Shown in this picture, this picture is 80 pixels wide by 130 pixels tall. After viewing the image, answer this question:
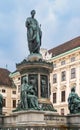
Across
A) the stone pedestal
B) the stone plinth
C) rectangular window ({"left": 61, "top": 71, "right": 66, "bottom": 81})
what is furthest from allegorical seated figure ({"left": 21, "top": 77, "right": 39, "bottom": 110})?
rectangular window ({"left": 61, "top": 71, "right": 66, "bottom": 81})

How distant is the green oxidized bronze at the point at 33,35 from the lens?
21656 mm

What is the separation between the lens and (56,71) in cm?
5900

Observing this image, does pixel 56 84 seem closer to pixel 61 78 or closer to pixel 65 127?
pixel 61 78

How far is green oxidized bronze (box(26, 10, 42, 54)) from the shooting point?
21656 millimetres

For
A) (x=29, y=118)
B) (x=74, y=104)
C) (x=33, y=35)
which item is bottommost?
(x=29, y=118)

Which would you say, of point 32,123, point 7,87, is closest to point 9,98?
point 7,87

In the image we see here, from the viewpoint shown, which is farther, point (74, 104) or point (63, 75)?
point (63, 75)

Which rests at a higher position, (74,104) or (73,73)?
(73,73)

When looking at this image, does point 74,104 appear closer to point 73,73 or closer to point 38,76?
point 38,76

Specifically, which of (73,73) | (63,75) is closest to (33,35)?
(73,73)

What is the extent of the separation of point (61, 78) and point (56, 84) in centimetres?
146

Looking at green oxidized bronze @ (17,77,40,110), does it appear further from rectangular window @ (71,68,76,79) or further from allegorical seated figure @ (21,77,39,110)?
rectangular window @ (71,68,76,79)

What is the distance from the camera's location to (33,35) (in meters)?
21.7

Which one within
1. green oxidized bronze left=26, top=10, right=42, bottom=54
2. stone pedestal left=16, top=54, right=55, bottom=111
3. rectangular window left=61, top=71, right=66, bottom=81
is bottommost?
stone pedestal left=16, top=54, right=55, bottom=111
